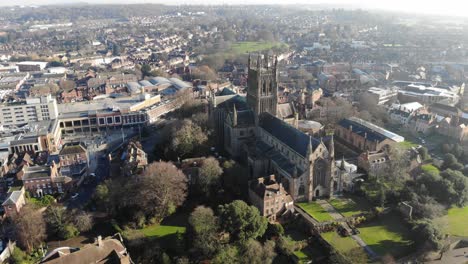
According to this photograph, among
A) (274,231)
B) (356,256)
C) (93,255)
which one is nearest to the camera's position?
(93,255)

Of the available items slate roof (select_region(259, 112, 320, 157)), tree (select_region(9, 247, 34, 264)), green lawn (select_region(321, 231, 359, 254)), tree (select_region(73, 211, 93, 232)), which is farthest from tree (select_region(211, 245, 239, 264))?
tree (select_region(9, 247, 34, 264))

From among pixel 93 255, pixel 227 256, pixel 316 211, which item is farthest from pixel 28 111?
pixel 316 211

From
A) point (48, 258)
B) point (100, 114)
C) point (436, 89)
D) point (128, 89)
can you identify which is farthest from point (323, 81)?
point (48, 258)

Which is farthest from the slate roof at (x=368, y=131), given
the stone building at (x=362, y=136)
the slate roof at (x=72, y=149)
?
the slate roof at (x=72, y=149)

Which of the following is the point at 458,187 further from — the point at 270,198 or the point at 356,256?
the point at 270,198

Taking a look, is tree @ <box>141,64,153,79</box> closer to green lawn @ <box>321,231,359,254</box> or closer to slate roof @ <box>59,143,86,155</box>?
slate roof @ <box>59,143,86,155</box>

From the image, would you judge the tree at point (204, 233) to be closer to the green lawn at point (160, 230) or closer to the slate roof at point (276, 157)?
the green lawn at point (160, 230)
